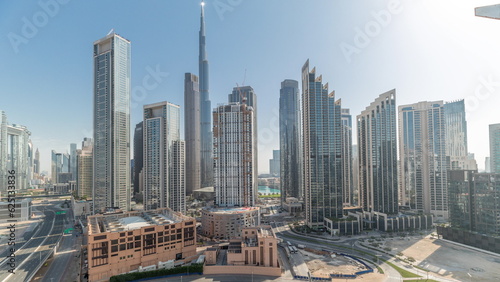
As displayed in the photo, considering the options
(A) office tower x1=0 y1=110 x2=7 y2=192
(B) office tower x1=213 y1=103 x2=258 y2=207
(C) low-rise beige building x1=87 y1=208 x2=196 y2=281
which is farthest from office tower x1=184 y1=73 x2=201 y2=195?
(A) office tower x1=0 y1=110 x2=7 y2=192

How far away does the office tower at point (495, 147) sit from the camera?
45.4 metres

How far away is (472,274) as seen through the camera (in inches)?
1141

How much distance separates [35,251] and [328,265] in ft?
136

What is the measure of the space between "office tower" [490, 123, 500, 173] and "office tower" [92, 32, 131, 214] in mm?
75783

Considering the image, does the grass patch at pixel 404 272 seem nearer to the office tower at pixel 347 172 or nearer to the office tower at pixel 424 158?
the office tower at pixel 424 158

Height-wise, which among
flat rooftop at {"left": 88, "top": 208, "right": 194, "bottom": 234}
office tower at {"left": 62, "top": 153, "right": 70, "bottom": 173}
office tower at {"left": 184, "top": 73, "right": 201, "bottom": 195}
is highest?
office tower at {"left": 184, "top": 73, "right": 201, "bottom": 195}

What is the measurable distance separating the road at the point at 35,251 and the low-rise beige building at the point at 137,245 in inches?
295

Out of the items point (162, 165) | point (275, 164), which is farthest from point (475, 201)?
point (275, 164)

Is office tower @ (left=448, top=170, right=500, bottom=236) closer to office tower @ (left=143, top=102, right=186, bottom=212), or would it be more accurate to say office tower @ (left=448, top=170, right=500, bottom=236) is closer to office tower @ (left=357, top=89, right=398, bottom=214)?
office tower @ (left=357, top=89, right=398, bottom=214)

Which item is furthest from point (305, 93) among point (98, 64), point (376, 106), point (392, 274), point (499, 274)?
point (98, 64)

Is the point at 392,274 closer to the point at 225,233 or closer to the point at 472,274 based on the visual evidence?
the point at 472,274

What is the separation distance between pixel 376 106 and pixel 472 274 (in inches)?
1479

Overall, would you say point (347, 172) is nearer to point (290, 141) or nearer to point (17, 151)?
point (290, 141)

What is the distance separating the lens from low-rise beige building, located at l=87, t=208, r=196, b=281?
2706 cm
